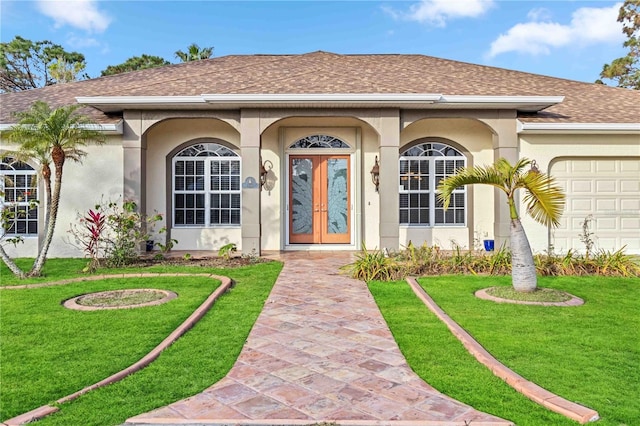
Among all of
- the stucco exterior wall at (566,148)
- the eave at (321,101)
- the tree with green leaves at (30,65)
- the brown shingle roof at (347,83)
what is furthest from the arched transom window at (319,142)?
the tree with green leaves at (30,65)

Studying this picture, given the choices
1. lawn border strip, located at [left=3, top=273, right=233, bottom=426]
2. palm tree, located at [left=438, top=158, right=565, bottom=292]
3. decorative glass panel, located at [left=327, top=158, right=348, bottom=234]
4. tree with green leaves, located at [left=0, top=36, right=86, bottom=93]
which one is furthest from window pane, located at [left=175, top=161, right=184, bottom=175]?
tree with green leaves, located at [left=0, top=36, right=86, bottom=93]

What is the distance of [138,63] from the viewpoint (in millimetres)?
31281

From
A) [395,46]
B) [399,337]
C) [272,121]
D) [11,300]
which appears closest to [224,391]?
[399,337]

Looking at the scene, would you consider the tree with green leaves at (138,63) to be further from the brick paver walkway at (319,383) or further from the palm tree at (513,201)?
the brick paver walkway at (319,383)

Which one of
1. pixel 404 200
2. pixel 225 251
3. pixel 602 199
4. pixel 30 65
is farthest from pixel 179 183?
pixel 30 65

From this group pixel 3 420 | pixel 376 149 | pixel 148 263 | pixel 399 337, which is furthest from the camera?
pixel 376 149

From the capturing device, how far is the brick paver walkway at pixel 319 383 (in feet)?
10.8

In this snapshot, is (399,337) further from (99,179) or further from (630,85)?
(630,85)

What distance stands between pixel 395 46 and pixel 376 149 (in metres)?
7.54

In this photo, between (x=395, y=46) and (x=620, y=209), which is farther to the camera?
(x=395, y=46)

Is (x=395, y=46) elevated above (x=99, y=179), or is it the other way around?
(x=395, y=46)

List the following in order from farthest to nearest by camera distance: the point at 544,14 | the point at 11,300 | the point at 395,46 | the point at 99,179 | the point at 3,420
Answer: the point at 395,46
the point at 544,14
the point at 99,179
the point at 11,300
the point at 3,420

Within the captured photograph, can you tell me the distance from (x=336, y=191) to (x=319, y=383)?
887 cm

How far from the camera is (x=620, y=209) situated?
11602mm
